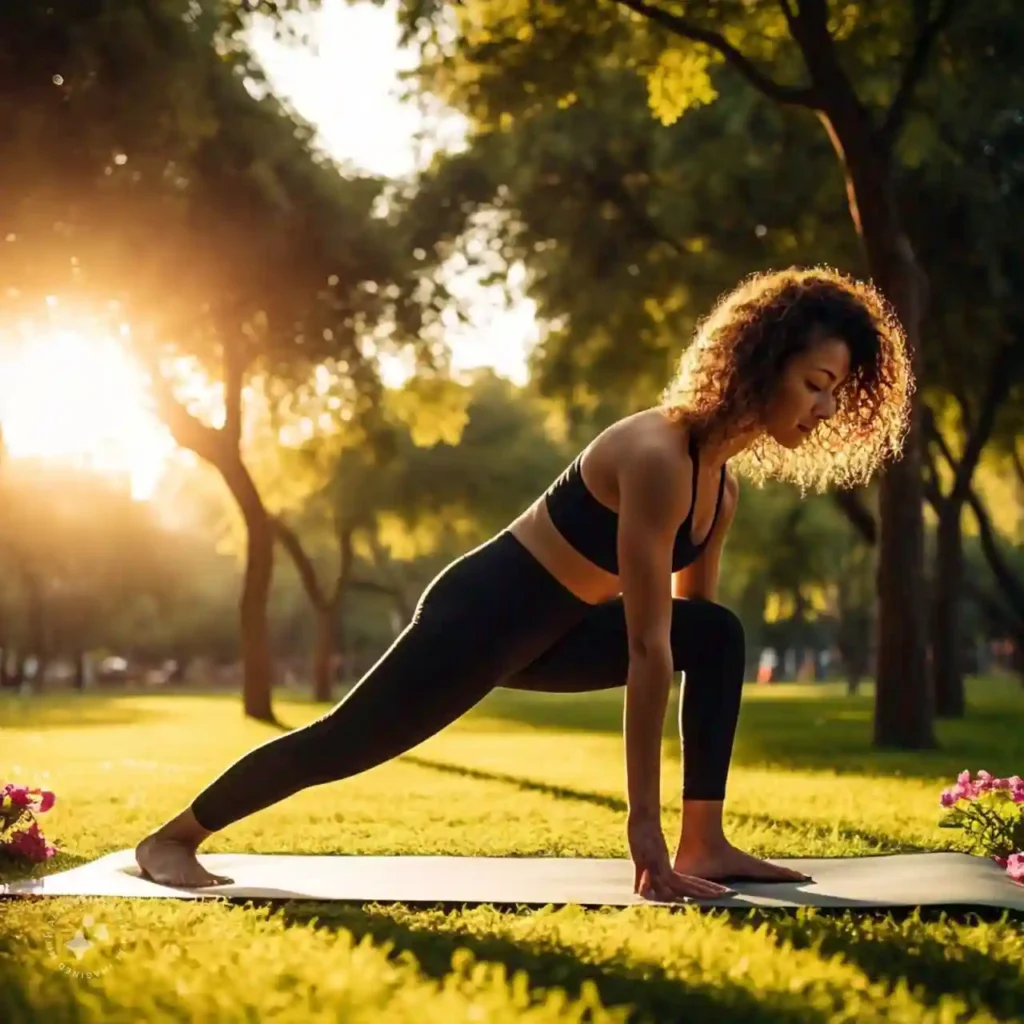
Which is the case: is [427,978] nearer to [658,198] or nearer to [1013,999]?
[1013,999]

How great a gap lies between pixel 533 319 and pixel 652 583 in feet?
56.2

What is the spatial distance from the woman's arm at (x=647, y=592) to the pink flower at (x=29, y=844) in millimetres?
2631

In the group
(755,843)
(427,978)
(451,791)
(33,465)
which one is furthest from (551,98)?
(33,465)

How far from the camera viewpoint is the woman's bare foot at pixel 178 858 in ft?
16.4

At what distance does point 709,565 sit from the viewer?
5191mm

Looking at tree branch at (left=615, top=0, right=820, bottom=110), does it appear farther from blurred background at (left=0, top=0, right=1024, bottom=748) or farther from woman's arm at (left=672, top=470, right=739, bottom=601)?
woman's arm at (left=672, top=470, right=739, bottom=601)

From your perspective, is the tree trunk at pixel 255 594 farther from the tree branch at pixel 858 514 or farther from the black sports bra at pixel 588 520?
the black sports bra at pixel 588 520

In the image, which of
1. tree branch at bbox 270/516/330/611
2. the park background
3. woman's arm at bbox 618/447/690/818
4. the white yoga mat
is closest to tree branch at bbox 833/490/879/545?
the park background

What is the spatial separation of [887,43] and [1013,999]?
13.2 meters

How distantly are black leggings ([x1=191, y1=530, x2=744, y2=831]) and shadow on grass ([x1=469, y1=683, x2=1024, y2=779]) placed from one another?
22.6 ft

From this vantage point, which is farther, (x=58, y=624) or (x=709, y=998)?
(x=58, y=624)

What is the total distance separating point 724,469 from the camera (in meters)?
4.91

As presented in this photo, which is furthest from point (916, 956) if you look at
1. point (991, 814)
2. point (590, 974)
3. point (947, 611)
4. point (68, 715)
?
point (68, 715)

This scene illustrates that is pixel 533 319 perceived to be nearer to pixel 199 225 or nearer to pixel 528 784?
pixel 199 225
